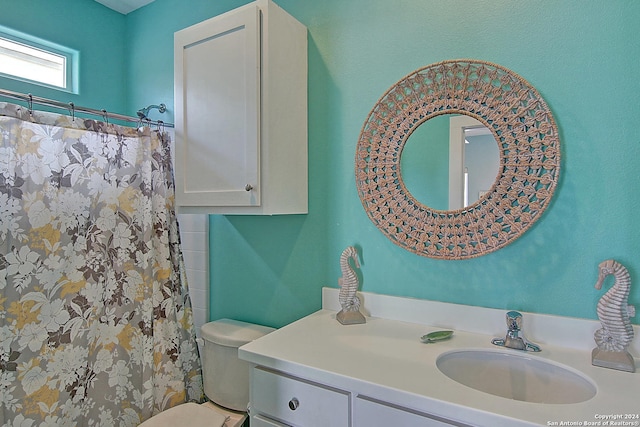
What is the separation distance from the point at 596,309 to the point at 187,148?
165 centimetres

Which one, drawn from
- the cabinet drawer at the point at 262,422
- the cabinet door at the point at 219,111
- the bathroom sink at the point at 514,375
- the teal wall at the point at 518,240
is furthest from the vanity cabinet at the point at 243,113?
the bathroom sink at the point at 514,375

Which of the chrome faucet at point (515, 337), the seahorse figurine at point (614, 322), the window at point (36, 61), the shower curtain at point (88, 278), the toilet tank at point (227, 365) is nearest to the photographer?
the seahorse figurine at point (614, 322)

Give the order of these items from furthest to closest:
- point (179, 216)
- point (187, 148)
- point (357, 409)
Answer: point (179, 216) < point (187, 148) < point (357, 409)

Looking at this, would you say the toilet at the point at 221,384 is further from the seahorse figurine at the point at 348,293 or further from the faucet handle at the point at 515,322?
the faucet handle at the point at 515,322

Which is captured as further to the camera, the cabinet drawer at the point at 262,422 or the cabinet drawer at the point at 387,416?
the cabinet drawer at the point at 262,422

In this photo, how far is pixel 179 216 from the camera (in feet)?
7.14

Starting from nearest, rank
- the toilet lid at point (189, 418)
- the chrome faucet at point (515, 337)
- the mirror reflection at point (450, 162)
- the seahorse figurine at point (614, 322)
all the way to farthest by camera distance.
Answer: the seahorse figurine at point (614, 322) < the chrome faucet at point (515, 337) < the mirror reflection at point (450, 162) < the toilet lid at point (189, 418)

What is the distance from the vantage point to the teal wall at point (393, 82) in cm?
112

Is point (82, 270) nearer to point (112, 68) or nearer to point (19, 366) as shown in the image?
point (19, 366)

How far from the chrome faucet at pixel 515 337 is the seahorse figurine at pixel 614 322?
6.4 inches

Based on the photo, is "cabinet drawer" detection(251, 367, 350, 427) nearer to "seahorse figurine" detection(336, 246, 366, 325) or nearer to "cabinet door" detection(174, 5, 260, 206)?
"seahorse figurine" detection(336, 246, 366, 325)

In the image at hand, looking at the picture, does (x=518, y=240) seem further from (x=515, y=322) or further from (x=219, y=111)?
(x=219, y=111)

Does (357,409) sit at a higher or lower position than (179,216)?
lower

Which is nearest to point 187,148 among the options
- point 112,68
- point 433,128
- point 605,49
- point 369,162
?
point 369,162
